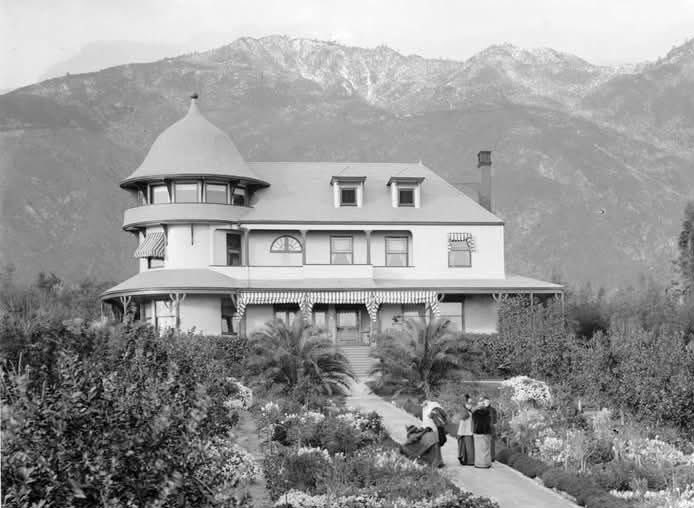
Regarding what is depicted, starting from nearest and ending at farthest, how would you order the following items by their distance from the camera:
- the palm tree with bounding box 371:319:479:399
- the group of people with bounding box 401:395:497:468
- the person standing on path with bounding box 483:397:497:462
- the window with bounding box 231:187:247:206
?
the group of people with bounding box 401:395:497:468
the person standing on path with bounding box 483:397:497:462
the palm tree with bounding box 371:319:479:399
the window with bounding box 231:187:247:206

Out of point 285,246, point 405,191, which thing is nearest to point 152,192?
point 285,246

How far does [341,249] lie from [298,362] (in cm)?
1685

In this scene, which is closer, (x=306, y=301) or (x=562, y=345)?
(x=562, y=345)

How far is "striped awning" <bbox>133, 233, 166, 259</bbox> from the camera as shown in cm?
4728

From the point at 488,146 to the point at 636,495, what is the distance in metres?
171

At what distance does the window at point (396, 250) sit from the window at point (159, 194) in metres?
10.2

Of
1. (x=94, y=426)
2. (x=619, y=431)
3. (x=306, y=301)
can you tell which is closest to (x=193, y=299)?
(x=306, y=301)

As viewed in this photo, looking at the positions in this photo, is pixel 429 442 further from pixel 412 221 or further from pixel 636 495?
pixel 412 221

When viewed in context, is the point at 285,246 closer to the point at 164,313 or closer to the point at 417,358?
the point at 164,313

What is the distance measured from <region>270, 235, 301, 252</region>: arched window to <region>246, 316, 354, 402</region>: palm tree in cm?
1438

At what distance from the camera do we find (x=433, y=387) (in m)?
34.8

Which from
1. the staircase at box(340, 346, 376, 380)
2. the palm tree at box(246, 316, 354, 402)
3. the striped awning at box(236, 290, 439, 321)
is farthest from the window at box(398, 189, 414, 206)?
the palm tree at box(246, 316, 354, 402)

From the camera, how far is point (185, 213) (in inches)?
1839

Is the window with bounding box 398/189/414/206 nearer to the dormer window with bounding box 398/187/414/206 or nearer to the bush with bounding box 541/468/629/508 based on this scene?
the dormer window with bounding box 398/187/414/206
